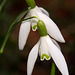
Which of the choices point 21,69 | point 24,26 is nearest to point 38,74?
point 21,69

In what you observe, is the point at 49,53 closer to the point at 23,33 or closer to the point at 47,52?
the point at 47,52

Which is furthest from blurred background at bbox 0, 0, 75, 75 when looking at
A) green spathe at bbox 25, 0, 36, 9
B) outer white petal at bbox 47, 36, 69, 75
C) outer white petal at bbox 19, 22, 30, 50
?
outer white petal at bbox 47, 36, 69, 75

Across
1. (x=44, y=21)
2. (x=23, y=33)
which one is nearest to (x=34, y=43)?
(x=23, y=33)

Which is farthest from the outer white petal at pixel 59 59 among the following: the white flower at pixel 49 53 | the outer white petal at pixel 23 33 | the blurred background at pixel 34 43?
the blurred background at pixel 34 43

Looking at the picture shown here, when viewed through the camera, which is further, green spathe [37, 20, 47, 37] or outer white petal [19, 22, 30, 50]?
outer white petal [19, 22, 30, 50]

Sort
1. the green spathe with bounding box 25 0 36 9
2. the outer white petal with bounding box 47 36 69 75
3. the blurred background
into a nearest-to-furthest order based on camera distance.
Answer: the outer white petal with bounding box 47 36 69 75
the green spathe with bounding box 25 0 36 9
the blurred background

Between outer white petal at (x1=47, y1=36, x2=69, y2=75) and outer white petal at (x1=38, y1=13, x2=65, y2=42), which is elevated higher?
outer white petal at (x1=38, y1=13, x2=65, y2=42)

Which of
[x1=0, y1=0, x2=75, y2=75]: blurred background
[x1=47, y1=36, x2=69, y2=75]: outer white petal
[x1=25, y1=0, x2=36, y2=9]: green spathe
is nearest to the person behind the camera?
[x1=47, y1=36, x2=69, y2=75]: outer white petal

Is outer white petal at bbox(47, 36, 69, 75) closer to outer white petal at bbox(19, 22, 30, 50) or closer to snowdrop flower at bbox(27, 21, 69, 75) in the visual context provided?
snowdrop flower at bbox(27, 21, 69, 75)

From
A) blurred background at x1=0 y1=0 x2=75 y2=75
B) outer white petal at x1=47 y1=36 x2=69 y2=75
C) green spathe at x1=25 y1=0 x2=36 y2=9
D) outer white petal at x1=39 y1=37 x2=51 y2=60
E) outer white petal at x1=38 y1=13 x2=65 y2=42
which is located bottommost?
blurred background at x1=0 y1=0 x2=75 y2=75
